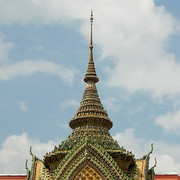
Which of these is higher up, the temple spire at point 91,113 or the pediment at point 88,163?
the temple spire at point 91,113

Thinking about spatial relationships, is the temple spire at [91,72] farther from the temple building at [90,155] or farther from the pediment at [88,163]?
the pediment at [88,163]

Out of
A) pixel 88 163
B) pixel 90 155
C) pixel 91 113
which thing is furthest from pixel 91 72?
pixel 88 163

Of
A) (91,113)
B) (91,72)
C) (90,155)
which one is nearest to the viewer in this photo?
(90,155)

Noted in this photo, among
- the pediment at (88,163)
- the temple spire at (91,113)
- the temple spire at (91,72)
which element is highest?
the temple spire at (91,72)

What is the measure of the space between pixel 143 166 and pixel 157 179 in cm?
886

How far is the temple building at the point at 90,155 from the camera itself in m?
29.3

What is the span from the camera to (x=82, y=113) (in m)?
34.5

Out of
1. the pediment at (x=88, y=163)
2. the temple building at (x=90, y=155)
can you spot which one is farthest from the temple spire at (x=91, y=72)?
the pediment at (x=88, y=163)

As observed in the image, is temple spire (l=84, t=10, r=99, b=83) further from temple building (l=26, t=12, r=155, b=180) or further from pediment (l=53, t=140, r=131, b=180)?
pediment (l=53, t=140, r=131, b=180)

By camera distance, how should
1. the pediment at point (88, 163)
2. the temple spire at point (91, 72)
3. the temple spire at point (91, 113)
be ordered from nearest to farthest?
1. the pediment at point (88, 163)
2. the temple spire at point (91, 113)
3. the temple spire at point (91, 72)

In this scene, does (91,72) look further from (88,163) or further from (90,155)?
(88,163)

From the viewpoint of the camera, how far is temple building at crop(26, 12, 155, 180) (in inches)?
1155

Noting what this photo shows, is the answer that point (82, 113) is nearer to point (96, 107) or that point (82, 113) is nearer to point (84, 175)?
point (96, 107)

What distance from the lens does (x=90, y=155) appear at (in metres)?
29.5
